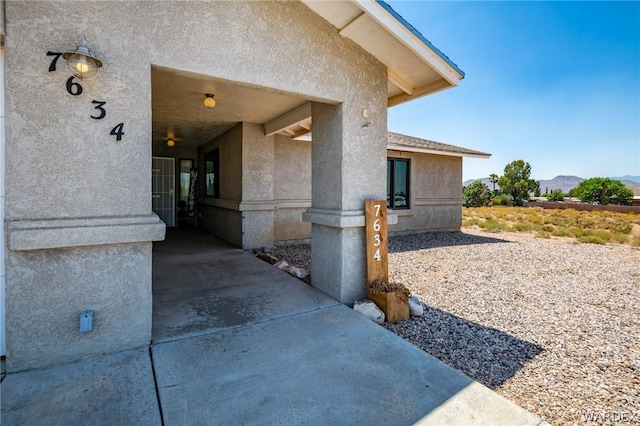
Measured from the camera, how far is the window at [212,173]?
10117mm

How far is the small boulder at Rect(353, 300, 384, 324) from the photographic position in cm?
386

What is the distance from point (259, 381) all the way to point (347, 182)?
2.67m

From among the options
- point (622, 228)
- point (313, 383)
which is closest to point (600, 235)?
point (622, 228)

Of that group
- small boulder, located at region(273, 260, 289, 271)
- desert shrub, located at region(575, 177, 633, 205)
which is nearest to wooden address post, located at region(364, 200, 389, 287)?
small boulder, located at region(273, 260, 289, 271)

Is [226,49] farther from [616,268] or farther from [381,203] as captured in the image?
[616,268]

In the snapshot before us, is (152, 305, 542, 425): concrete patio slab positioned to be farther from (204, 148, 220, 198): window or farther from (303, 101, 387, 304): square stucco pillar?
(204, 148, 220, 198): window

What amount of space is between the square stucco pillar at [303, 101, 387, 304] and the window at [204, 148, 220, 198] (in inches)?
257

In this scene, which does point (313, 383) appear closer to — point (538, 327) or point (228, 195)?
point (538, 327)

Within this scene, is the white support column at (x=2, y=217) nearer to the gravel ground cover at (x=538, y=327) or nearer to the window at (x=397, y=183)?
the gravel ground cover at (x=538, y=327)

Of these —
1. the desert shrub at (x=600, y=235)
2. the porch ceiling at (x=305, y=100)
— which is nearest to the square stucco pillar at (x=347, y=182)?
the porch ceiling at (x=305, y=100)

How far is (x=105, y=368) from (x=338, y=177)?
10.7 feet

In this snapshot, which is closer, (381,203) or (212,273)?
(381,203)

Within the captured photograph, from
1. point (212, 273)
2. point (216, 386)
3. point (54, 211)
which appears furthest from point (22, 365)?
point (212, 273)

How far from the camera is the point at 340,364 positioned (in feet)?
8.95
